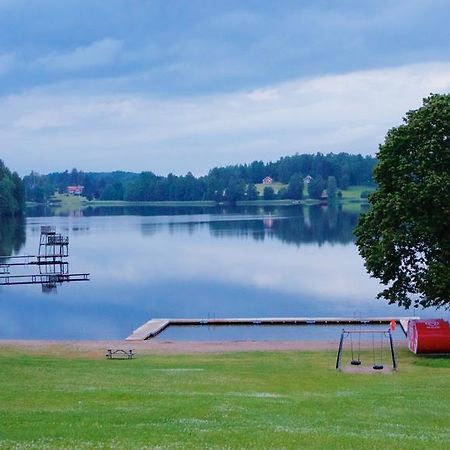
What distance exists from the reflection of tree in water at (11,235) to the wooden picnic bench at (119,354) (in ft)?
212

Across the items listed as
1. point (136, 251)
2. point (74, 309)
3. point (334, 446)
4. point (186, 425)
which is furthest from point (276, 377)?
point (136, 251)

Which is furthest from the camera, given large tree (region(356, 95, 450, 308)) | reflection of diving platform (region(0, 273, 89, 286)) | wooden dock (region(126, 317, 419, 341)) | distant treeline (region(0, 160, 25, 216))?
distant treeline (region(0, 160, 25, 216))

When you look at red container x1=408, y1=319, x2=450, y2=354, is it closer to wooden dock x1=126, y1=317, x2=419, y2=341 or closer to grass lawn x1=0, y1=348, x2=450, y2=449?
grass lawn x1=0, y1=348, x2=450, y2=449

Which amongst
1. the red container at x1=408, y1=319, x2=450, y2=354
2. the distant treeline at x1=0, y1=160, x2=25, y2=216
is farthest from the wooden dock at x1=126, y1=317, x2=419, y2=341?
the distant treeline at x1=0, y1=160, x2=25, y2=216

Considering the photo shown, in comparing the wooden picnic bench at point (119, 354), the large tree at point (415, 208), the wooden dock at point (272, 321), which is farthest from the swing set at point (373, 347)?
the wooden picnic bench at point (119, 354)

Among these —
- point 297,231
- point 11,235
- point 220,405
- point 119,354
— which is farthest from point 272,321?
point 11,235

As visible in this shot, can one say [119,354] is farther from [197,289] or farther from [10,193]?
[10,193]

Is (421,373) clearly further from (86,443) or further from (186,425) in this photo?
(86,443)

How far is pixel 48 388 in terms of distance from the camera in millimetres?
19562

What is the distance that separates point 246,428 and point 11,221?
159m

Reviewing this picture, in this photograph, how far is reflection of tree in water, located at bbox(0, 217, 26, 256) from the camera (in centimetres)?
10044

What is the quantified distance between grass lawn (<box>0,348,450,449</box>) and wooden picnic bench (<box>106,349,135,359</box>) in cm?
267

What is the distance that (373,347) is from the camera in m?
33.7

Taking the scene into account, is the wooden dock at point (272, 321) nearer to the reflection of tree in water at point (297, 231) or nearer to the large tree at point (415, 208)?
the large tree at point (415, 208)
